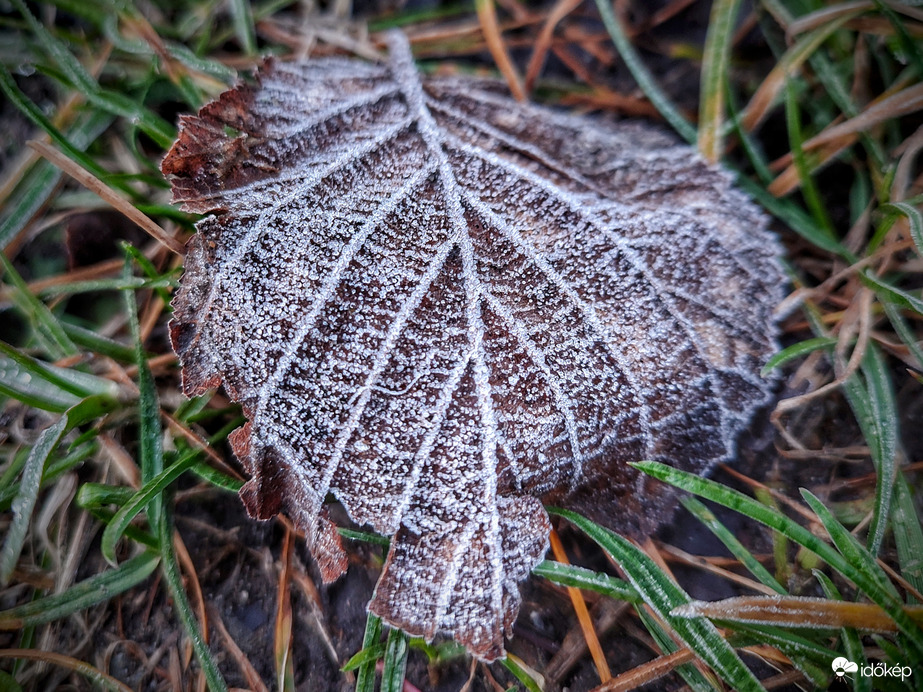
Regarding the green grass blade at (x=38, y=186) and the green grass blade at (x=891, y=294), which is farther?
the green grass blade at (x=38, y=186)

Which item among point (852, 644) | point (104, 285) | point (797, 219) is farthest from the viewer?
point (797, 219)

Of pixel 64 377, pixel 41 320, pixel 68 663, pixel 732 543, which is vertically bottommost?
pixel 732 543

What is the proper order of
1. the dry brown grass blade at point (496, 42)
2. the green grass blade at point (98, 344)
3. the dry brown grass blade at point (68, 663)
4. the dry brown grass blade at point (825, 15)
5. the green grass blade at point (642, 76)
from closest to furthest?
the dry brown grass blade at point (68, 663) → the green grass blade at point (98, 344) → the dry brown grass blade at point (825, 15) → the green grass blade at point (642, 76) → the dry brown grass blade at point (496, 42)

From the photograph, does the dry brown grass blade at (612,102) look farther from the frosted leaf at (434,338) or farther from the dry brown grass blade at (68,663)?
the dry brown grass blade at (68,663)

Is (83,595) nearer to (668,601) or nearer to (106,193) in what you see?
(106,193)

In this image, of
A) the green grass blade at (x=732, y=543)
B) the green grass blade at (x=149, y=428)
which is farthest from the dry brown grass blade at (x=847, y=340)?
the green grass blade at (x=149, y=428)

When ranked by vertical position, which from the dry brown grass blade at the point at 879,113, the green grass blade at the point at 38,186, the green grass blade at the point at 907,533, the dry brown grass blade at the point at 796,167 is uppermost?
the green grass blade at the point at 38,186

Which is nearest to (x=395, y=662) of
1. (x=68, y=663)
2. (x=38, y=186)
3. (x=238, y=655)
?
(x=238, y=655)
